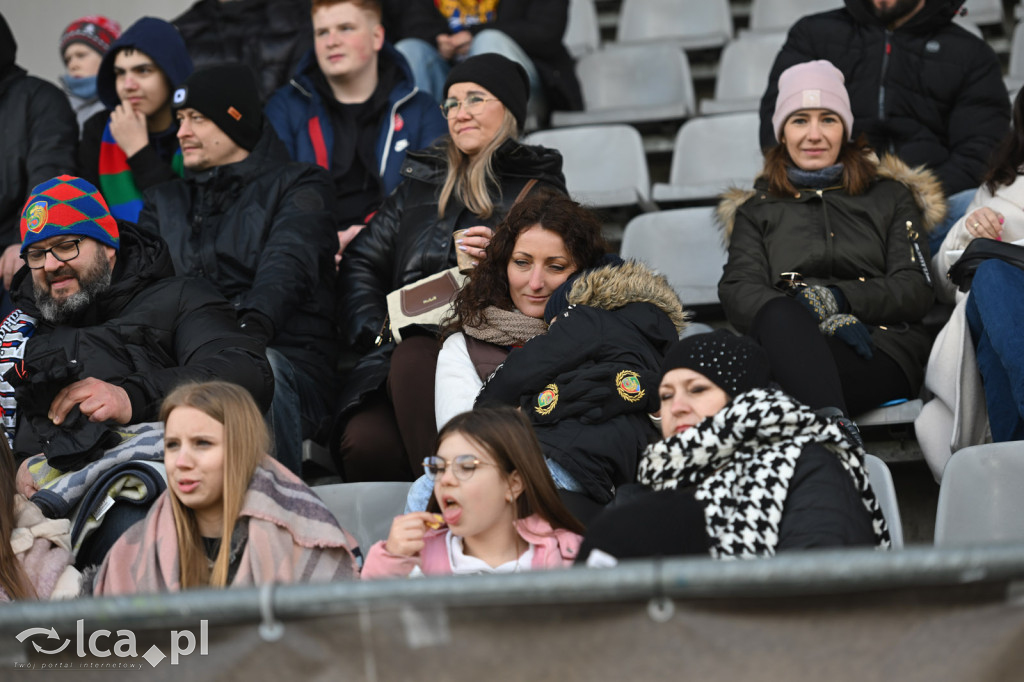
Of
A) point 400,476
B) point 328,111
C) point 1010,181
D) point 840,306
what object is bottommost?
point 400,476

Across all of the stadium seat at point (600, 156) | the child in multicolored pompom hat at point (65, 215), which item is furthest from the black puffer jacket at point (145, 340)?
the stadium seat at point (600, 156)

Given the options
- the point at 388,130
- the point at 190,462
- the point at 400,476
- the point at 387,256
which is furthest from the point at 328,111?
the point at 190,462

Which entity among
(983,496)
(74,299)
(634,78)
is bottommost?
(983,496)

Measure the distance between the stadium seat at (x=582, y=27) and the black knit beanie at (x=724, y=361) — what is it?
3.94 meters

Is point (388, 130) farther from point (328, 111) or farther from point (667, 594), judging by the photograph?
point (667, 594)

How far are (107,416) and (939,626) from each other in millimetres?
1979

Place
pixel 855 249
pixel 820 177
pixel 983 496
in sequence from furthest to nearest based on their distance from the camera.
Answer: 1. pixel 820 177
2. pixel 855 249
3. pixel 983 496

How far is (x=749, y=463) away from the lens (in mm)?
2244

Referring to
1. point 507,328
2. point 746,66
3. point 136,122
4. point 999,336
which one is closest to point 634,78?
point 746,66

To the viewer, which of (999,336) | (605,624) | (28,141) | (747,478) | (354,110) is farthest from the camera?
(354,110)

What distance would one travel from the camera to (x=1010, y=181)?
363cm

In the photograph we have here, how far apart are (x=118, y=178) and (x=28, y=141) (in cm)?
36

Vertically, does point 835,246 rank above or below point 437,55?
below

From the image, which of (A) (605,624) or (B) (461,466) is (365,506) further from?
(A) (605,624)
